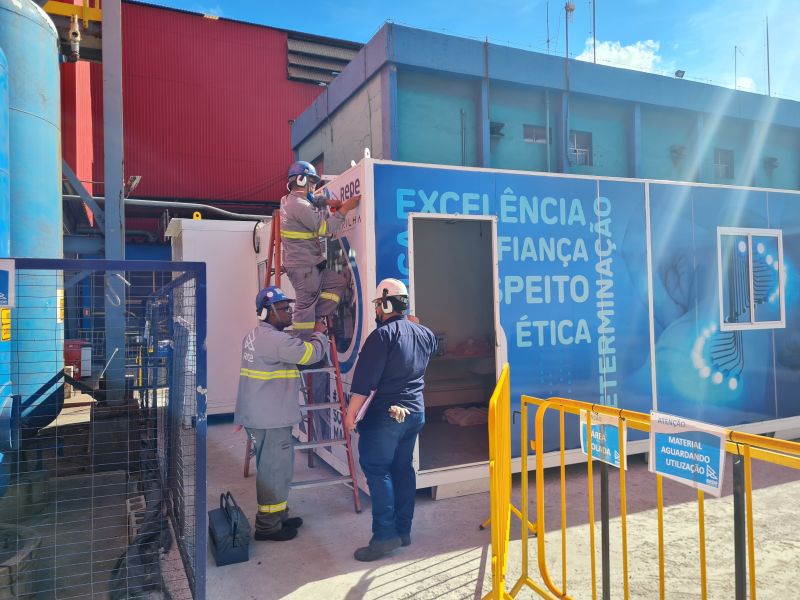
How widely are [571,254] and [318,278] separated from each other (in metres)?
2.61

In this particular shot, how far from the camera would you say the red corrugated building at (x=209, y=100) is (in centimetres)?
1942

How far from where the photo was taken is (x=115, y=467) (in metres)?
6.30

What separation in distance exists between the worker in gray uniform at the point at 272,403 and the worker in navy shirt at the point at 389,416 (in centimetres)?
62

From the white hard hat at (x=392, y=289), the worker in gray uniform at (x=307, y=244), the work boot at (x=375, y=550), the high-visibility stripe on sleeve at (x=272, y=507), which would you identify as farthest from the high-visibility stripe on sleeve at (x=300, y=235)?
the work boot at (x=375, y=550)

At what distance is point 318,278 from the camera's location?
5312 mm

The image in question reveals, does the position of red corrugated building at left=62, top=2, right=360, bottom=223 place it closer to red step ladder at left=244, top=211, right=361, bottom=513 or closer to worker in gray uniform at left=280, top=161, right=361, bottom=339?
red step ladder at left=244, top=211, right=361, bottom=513

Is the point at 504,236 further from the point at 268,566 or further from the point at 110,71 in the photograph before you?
the point at 110,71

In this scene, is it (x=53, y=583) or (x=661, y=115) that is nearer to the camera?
(x=53, y=583)

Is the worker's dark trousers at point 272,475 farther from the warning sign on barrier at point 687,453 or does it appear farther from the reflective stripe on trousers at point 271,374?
the warning sign on barrier at point 687,453

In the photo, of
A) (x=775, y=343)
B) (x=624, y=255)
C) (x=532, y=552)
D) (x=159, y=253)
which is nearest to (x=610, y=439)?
(x=532, y=552)

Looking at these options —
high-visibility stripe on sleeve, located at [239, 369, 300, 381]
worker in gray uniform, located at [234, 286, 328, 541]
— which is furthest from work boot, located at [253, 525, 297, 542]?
high-visibility stripe on sleeve, located at [239, 369, 300, 381]

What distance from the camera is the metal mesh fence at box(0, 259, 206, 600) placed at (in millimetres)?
3279

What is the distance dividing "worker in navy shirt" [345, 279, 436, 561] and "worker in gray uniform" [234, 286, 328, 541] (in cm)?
62

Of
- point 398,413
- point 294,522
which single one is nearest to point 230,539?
point 294,522
